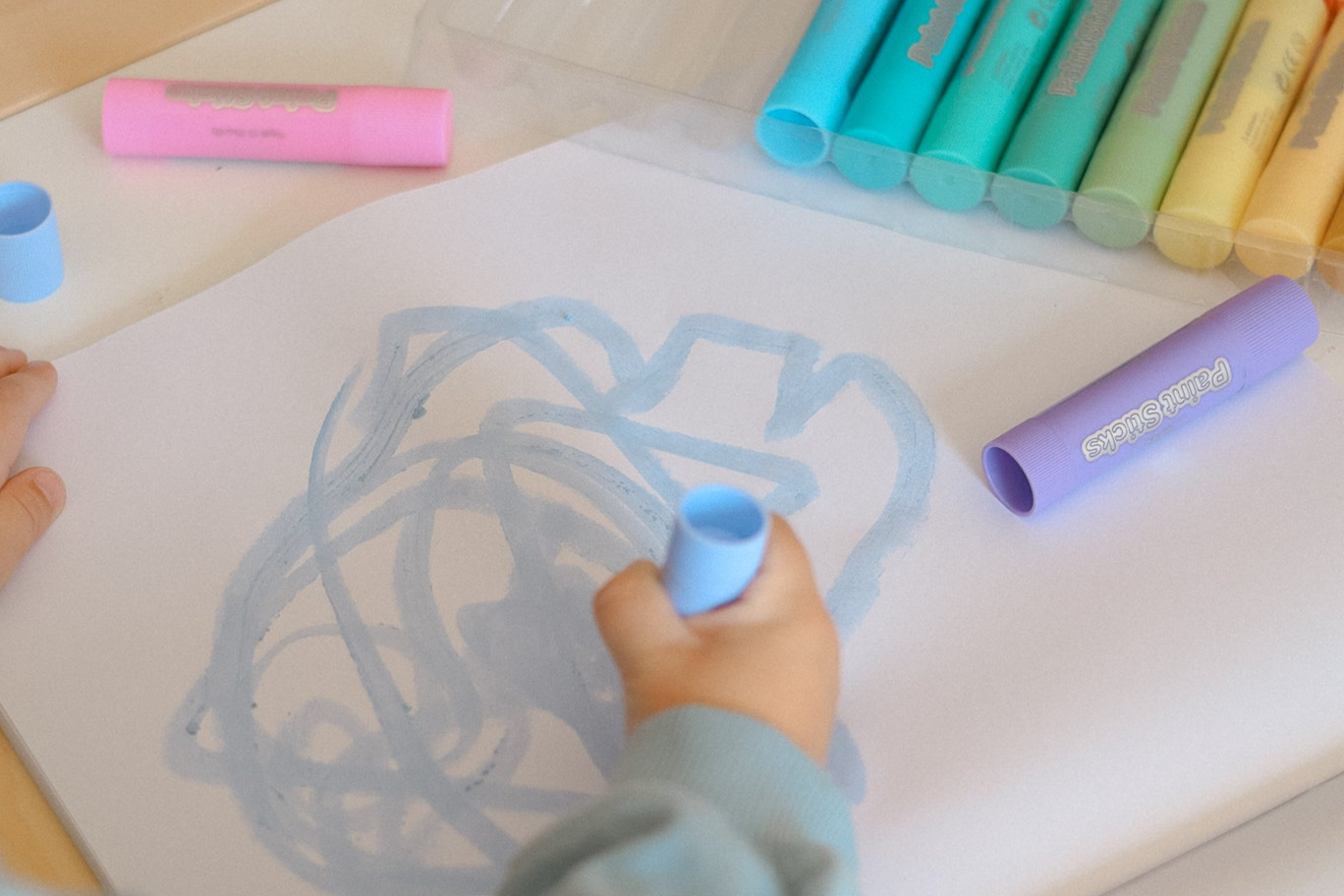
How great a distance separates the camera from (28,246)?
2.04 feet

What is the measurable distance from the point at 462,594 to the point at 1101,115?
0.42 m

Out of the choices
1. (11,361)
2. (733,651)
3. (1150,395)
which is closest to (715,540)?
(733,651)

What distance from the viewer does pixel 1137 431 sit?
1.94 ft

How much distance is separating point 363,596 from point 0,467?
6.8 inches

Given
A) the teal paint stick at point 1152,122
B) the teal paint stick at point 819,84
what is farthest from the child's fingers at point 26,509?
the teal paint stick at point 1152,122

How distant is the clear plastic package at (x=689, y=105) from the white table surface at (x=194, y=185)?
0.03 m

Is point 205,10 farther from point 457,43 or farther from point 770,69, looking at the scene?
point 770,69

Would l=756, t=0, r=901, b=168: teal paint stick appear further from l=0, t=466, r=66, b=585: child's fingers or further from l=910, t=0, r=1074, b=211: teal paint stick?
l=0, t=466, r=66, b=585: child's fingers

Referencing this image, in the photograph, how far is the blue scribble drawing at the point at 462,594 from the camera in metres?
0.50

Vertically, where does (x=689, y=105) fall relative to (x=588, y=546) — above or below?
above

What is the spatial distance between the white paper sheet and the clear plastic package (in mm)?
17

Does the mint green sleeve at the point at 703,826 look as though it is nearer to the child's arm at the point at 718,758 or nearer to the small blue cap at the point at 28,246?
the child's arm at the point at 718,758

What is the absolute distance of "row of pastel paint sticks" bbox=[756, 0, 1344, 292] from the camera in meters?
0.66

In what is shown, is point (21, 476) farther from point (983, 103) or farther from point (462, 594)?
point (983, 103)
